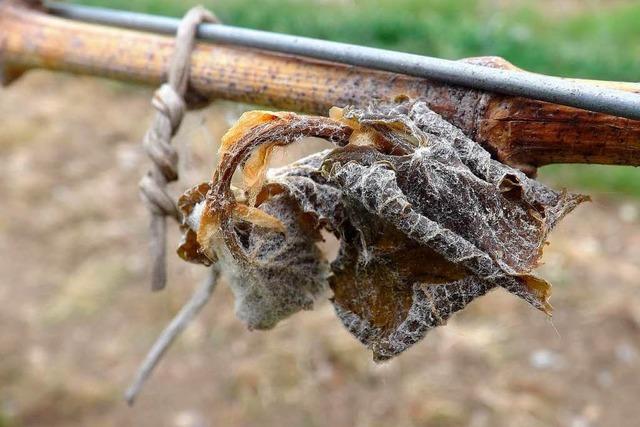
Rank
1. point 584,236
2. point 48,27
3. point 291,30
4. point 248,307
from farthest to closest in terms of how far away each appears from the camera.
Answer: point 291,30
point 584,236
point 48,27
point 248,307

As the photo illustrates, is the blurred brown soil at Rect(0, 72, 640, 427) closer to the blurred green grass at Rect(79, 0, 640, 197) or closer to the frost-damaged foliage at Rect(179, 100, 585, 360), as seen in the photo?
the blurred green grass at Rect(79, 0, 640, 197)

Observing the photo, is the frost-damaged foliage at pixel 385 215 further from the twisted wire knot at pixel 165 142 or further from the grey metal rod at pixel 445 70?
the twisted wire knot at pixel 165 142

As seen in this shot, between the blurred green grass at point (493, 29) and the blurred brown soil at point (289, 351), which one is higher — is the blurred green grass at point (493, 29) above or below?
above

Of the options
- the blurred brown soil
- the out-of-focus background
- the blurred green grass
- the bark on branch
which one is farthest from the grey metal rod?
the blurred green grass

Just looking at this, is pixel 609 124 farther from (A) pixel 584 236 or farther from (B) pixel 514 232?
(A) pixel 584 236

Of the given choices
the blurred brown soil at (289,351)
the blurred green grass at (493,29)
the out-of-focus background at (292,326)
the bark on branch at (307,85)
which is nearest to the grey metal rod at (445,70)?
the bark on branch at (307,85)

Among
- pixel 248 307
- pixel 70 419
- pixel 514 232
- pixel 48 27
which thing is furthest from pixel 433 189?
pixel 70 419
